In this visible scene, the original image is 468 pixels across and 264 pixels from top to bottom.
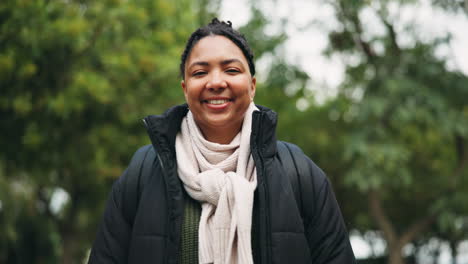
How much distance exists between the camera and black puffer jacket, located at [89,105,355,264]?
7.06 ft

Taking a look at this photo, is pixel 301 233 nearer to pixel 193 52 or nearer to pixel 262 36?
pixel 193 52

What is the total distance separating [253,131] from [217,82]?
26 cm

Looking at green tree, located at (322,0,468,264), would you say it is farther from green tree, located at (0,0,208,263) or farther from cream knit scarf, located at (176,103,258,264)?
cream knit scarf, located at (176,103,258,264)

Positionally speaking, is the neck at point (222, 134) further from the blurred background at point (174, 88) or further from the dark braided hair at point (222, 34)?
the blurred background at point (174, 88)

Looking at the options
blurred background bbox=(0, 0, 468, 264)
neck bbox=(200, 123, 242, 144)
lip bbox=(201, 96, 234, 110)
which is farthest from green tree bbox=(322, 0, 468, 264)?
lip bbox=(201, 96, 234, 110)

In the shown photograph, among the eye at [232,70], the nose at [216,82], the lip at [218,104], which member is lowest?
the lip at [218,104]

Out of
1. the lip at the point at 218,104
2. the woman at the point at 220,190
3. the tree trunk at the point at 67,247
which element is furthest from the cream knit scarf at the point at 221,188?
the tree trunk at the point at 67,247

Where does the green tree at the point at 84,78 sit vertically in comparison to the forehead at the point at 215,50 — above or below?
above

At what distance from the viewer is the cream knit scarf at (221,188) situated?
2.17 metres

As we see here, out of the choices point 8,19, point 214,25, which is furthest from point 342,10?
point 214,25

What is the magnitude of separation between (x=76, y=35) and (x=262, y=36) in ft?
15.1

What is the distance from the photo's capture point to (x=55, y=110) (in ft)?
29.4

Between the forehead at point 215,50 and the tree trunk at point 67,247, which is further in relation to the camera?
the tree trunk at point 67,247

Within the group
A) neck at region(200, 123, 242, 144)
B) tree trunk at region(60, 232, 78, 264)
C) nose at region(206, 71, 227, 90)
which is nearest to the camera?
nose at region(206, 71, 227, 90)
